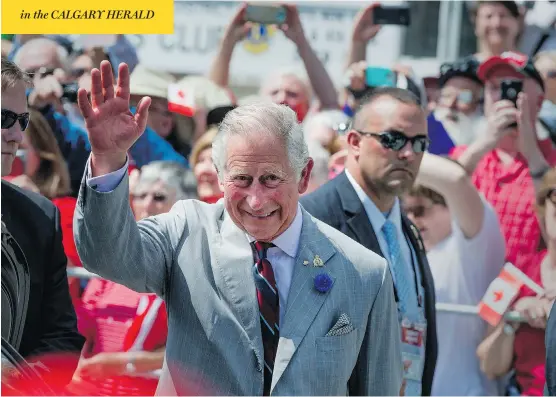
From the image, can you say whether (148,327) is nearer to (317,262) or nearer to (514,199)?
(317,262)

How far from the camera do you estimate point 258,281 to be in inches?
114

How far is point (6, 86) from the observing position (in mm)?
3301

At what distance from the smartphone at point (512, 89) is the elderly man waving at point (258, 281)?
2.24 meters

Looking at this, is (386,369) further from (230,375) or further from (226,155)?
(226,155)

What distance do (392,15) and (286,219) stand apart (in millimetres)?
2613

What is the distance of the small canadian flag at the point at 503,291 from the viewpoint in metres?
4.38

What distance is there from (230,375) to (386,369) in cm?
50

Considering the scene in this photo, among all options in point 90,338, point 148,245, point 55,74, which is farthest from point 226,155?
point 55,74

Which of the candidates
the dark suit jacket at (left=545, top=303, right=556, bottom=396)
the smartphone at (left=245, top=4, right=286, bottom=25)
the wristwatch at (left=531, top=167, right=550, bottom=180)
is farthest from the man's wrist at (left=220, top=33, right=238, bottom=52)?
the dark suit jacket at (left=545, top=303, right=556, bottom=396)

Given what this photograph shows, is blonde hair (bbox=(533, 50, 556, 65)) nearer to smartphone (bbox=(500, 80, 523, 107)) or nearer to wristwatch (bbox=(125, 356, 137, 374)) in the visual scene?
smartphone (bbox=(500, 80, 523, 107))

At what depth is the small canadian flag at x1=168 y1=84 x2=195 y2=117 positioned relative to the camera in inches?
214

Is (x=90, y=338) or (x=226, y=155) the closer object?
(x=226, y=155)

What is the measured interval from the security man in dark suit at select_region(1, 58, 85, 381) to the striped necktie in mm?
837

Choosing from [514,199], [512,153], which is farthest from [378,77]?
[514,199]
